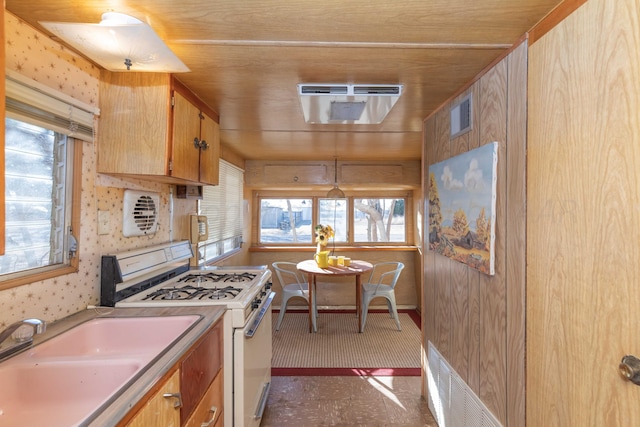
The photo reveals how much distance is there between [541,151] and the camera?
3.43ft

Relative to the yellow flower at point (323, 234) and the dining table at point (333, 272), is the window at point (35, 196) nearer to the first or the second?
the dining table at point (333, 272)

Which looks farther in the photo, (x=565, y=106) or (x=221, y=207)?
(x=221, y=207)

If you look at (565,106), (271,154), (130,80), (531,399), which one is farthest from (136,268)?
(271,154)

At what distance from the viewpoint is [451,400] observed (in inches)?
67.7

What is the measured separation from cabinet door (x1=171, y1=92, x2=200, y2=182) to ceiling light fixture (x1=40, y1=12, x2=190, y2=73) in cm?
27

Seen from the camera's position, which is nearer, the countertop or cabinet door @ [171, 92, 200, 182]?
the countertop

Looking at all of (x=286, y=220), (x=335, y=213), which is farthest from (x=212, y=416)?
(x=335, y=213)

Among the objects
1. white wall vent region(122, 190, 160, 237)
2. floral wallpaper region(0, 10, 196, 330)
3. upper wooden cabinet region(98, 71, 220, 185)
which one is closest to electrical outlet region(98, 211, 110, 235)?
floral wallpaper region(0, 10, 196, 330)

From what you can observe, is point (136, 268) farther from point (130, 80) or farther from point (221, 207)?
point (221, 207)

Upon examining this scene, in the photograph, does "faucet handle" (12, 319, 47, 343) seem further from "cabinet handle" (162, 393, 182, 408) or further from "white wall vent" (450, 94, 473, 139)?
"white wall vent" (450, 94, 473, 139)

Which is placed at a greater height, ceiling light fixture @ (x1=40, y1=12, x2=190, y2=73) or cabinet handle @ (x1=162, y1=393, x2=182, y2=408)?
ceiling light fixture @ (x1=40, y1=12, x2=190, y2=73)

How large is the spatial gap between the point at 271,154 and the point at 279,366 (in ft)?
7.83

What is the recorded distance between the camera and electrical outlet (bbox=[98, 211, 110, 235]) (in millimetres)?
1492

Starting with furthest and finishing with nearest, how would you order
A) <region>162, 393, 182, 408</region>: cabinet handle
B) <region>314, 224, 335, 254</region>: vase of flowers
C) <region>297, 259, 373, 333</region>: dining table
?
<region>314, 224, 335, 254</region>: vase of flowers, <region>297, 259, 373, 333</region>: dining table, <region>162, 393, 182, 408</region>: cabinet handle
